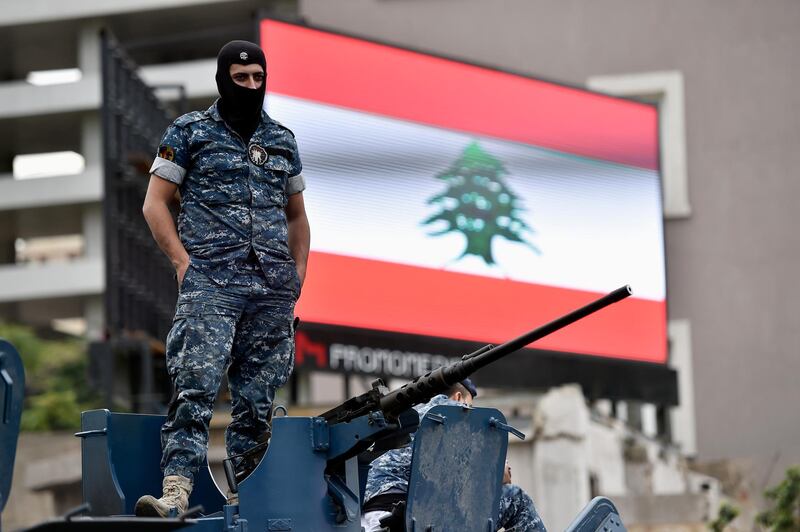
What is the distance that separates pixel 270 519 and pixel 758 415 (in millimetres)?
20533

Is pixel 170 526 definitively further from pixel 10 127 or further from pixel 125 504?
pixel 10 127

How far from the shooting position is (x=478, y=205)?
22.8 meters

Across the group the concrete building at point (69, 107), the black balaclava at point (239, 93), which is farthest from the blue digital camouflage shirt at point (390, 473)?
the concrete building at point (69, 107)

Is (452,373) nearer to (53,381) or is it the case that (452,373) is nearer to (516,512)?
(516,512)

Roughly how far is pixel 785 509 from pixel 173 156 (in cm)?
1111

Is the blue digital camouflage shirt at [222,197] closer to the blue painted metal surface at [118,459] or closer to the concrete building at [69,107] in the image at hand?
the blue painted metal surface at [118,459]

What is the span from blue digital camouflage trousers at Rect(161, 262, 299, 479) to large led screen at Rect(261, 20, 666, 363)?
12.8 metres

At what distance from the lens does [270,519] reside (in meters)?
6.37

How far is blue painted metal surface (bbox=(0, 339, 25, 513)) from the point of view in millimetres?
5500

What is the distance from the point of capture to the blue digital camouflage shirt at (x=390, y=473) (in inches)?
280

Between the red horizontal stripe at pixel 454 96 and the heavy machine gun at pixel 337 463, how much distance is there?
1326cm

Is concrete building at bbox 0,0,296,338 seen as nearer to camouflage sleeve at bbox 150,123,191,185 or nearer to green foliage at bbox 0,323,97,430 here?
green foliage at bbox 0,323,97,430

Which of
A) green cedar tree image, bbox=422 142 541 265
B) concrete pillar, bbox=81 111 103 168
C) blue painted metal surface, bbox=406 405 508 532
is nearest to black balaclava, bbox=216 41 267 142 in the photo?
blue painted metal surface, bbox=406 405 508 532

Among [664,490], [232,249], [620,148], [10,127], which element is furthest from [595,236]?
[10,127]
